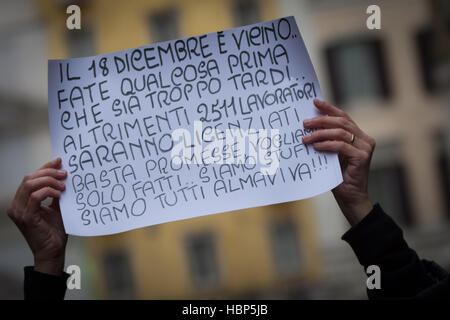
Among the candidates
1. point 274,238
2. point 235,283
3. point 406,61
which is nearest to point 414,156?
point 406,61

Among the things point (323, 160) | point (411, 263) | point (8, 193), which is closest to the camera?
point (411, 263)

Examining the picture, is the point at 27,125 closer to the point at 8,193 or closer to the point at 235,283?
the point at 8,193

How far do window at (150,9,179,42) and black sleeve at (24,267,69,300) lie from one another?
7510 mm

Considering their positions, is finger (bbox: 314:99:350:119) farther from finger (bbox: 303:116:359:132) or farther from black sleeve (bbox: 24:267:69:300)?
black sleeve (bbox: 24:267:69:300)

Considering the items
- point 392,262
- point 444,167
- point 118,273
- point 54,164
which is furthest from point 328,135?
point 444,167

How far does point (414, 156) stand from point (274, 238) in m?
2.79

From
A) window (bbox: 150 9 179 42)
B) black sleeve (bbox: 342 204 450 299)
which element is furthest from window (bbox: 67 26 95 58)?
black sleeve (bbox: 342 204 450 299)

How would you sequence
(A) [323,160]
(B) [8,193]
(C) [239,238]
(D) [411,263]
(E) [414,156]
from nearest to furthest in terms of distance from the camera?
(D) [411,263], (A) [323,160], (B) [8,193], (C) [239,238], (E) [414,156]

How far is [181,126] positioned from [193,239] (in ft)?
23.3

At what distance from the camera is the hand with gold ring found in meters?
1.12

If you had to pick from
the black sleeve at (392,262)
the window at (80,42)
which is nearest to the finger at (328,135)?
the black sleeve at (392,262)

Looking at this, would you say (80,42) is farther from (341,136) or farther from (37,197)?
(341,136)

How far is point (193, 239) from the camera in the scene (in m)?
8.22

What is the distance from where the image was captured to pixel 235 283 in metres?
8.05
